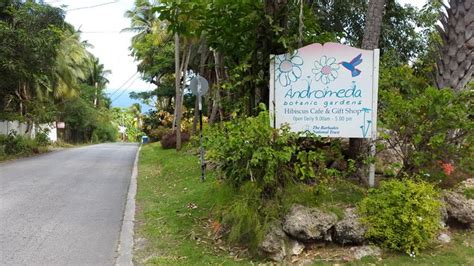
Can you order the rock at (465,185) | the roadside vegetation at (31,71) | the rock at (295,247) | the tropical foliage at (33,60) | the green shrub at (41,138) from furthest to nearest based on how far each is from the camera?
1. the green shrub at (41,138)
2. the roadside vegetation at (31,71)
3. the tropical foliage at (33,60)
4. the rock at (465,185)
5. the rock at (295,247)

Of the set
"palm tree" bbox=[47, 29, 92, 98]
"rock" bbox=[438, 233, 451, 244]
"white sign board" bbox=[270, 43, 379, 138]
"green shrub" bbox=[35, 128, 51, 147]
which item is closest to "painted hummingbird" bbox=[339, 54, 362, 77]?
"white sign board" bbox=[270, 43, 379, 138]

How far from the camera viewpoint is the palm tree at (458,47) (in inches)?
253

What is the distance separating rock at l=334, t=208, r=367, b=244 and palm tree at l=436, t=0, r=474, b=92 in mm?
2831

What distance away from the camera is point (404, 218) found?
4738 millimetres

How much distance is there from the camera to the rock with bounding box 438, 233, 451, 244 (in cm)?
520

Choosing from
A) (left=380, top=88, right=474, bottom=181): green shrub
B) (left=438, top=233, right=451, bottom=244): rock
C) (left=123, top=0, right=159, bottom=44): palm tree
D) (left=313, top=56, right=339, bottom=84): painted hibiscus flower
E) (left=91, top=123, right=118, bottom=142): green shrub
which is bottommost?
(left=91, top=123, right=118, bottom=142): green shrub

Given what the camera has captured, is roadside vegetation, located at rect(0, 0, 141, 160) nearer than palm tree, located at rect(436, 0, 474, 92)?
No

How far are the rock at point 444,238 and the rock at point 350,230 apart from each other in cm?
99

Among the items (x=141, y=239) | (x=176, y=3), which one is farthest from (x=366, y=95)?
(x=141, y=239)

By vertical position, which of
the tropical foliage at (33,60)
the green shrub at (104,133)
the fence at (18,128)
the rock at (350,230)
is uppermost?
the tropical foliage at (33,60)

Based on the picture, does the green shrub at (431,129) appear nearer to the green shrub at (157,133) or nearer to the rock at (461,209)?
the rock at (461,209)

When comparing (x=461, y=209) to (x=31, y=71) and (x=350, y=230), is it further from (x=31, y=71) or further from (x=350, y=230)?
(x=31, y=71)

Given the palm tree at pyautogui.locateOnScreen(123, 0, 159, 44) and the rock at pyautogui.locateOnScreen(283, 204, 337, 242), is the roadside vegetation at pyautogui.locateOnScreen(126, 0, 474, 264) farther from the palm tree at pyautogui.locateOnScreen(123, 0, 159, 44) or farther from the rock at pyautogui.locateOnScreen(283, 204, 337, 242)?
the palm tree at pyautogui.locateOnScreen(123, 0, 159, 44)

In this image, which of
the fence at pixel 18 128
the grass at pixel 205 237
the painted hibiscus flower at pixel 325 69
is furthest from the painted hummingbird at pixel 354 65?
the fence at pixel 18 128
